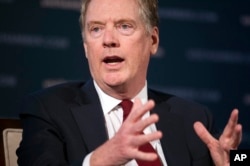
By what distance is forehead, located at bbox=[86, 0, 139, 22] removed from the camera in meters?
1.89

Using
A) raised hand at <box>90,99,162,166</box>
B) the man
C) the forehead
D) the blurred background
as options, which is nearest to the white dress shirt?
the man

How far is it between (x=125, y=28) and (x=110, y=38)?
0.09 m

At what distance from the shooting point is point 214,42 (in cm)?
366

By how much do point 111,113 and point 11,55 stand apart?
1535 mm

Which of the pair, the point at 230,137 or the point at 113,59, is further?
the point at 113,59

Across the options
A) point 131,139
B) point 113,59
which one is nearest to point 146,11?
point 113,59

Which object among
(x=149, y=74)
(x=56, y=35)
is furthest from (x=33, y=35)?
(x=149, y=74)

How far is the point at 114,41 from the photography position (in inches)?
73.4

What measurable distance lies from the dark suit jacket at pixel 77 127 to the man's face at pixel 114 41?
0.11 m

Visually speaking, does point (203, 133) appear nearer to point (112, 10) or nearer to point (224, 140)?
point (224, 140)

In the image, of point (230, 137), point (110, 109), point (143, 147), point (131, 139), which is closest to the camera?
point (131, 139)

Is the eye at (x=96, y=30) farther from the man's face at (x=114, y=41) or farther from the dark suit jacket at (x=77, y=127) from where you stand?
the dark suit jacket at (x=77, y=127)

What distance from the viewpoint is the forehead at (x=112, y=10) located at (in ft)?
6.21

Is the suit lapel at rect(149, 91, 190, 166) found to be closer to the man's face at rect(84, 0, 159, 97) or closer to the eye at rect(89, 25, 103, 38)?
the man's face at rect(84, 0, 159, 97)
